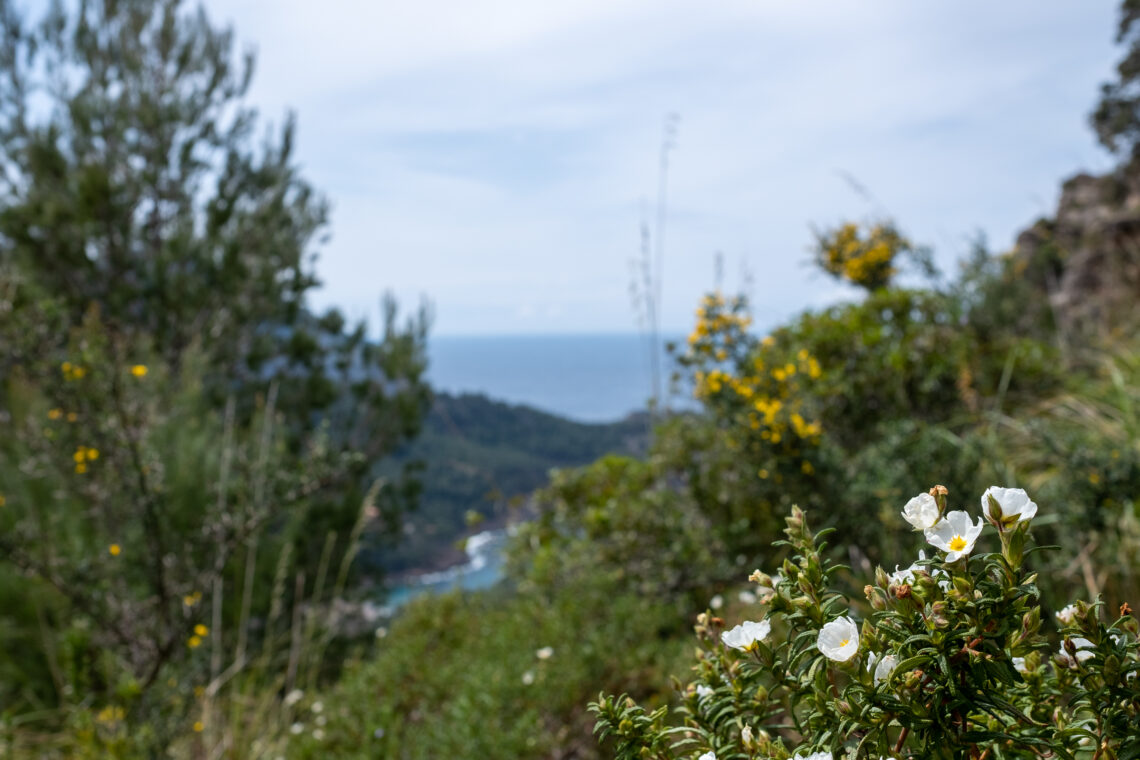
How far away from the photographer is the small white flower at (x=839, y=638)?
1.74 feet

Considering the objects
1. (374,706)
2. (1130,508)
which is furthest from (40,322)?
(1130,508)

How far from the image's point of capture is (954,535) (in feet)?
1.79

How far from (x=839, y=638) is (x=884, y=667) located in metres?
0.04

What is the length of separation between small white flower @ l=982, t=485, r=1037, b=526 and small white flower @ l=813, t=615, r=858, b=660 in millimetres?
134

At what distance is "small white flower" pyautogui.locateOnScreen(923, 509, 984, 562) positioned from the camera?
53 cm

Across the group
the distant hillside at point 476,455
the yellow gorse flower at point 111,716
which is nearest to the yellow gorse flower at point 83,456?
the yellow gorse flower at point 111,716

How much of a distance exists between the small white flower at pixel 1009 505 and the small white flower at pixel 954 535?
0.5 inches

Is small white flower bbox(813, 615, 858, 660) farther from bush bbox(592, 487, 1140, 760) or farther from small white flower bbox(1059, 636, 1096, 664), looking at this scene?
small white flower bbox(1059, 636, 1096, 664)

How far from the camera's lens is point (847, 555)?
106 inches

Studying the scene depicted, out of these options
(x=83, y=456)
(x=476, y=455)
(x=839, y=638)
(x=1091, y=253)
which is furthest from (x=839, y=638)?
(x=476, y=455)

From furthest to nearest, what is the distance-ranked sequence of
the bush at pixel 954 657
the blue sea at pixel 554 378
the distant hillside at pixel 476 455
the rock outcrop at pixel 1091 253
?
the blue sea at pixel 554 378 < the distant hillside at pixel 476 455 < the rock outcrop at pixel 1091 253 < the bush at pixel 954 657

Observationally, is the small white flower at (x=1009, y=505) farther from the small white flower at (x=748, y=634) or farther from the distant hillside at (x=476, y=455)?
the distant hillside at (x=476, y=455)

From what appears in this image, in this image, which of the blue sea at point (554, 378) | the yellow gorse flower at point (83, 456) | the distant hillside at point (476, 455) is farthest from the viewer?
the blue sea at point (554, 378)

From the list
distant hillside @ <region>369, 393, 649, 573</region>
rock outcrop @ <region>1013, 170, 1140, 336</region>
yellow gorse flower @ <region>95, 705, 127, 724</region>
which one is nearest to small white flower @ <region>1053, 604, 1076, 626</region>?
yellow gorse flower @ <region>95, 705, 127, 724</region>
